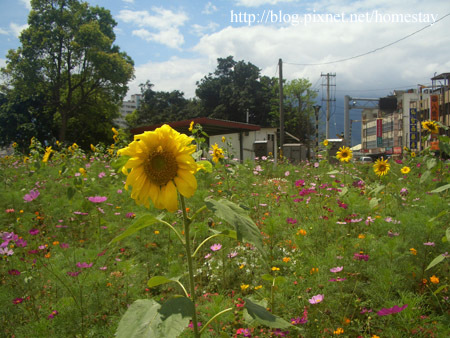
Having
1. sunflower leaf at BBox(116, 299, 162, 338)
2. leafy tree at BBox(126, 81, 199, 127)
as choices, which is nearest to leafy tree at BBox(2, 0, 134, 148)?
leafy tree at BBox(126, 81, 199, 127)

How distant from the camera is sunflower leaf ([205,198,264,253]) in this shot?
79cm

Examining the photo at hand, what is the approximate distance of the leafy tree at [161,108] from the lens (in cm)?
3944

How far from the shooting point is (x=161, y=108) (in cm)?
4191

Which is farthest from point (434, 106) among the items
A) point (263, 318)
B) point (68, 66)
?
point (263, 318)

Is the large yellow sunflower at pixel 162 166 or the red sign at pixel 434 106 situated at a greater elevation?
the red sign at pixel 434 106

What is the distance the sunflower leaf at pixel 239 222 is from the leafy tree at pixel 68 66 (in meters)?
24.5

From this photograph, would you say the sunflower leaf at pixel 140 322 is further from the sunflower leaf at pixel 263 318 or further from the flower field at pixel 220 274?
the sunflower leaf at pixel 263 318

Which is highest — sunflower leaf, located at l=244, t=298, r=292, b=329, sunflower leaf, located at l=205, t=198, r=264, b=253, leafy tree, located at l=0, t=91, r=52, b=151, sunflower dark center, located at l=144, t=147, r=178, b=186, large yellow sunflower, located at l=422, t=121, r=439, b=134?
leafy tree, located at l=0, t=91, r=52, b=151

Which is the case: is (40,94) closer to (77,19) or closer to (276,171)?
(77,19)

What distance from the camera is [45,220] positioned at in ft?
11.9

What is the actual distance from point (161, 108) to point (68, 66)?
18884 mm

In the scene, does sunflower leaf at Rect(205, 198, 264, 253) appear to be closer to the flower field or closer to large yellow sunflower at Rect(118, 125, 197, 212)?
the flower field

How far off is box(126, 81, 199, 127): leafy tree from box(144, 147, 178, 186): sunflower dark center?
38.0 m

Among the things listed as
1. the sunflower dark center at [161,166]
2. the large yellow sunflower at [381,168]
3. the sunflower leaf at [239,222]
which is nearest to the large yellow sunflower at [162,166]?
the sunflower dark center at [161,166]
